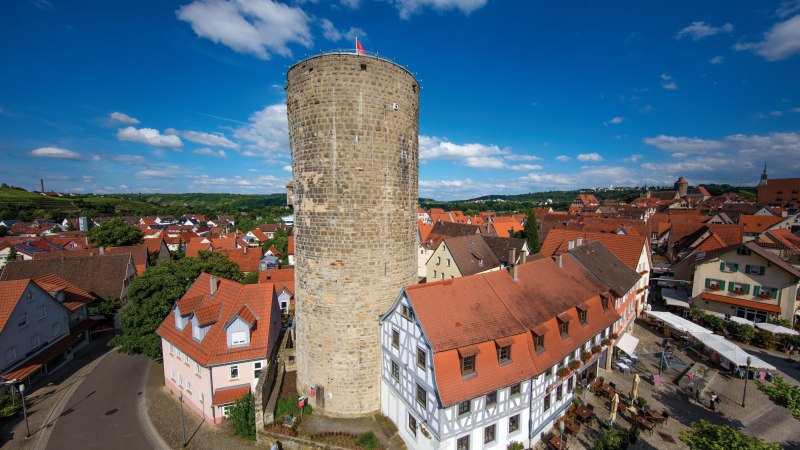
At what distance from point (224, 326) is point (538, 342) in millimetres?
15050

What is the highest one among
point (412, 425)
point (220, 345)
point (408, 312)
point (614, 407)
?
point (408, 312)

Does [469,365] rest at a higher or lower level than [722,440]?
higher

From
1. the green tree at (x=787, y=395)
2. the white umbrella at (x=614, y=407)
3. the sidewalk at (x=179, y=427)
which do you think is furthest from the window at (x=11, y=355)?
the green tree at (x=787, y=395)

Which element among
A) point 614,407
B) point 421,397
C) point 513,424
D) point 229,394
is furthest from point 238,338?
point 614,407

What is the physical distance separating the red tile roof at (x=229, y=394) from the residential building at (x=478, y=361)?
7.17 metres

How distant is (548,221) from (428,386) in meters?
65.0

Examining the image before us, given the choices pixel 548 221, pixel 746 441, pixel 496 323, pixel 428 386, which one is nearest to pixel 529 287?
pixel 496 323

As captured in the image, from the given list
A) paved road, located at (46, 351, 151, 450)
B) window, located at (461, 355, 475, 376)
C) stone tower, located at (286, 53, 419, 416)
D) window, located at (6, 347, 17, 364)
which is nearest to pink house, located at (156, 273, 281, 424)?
paved road, located at (46, 351, 151, 450)

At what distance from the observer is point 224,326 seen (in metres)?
16.9

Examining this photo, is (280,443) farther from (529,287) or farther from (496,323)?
(529,287)

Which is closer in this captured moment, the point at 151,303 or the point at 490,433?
the point at 490,433

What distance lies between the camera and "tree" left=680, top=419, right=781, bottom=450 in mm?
9453

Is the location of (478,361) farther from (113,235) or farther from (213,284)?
(113,235)

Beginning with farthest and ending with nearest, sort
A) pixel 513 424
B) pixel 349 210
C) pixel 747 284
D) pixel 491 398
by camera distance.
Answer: pixel 747 284
pixel 513 424
pixel 349 210
pixel 491 398
